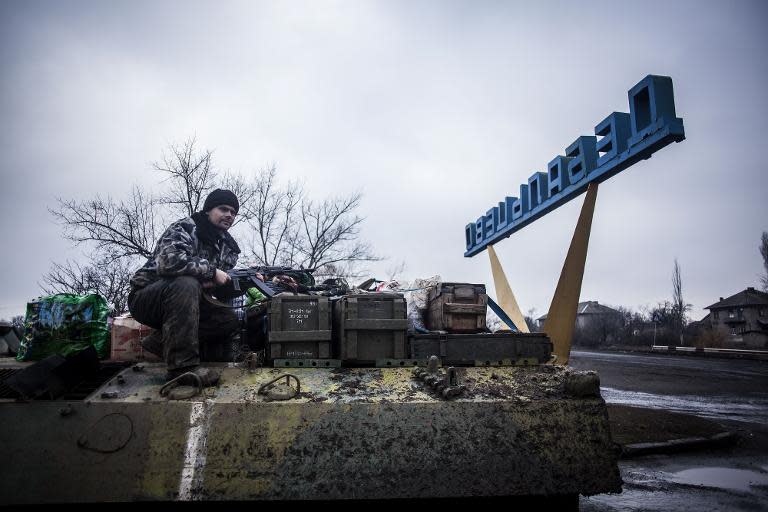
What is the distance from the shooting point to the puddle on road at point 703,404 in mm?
9375

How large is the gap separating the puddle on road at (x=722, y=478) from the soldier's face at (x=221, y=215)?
552cm

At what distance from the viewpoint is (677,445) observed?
6.73 meters

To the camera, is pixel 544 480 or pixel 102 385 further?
pixel 102 385

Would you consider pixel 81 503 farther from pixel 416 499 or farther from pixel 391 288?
pixel 391 288

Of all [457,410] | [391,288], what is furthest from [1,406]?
[391,288]

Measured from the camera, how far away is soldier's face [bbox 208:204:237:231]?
396 cm

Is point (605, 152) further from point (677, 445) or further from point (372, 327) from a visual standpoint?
→ point (677, 445)

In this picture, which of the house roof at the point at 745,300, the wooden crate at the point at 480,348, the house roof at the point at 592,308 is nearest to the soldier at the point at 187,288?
the wooden crate at the point at 480,348

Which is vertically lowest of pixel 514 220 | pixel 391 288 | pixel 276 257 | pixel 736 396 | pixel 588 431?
pixel 736 396

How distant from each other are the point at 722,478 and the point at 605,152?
12.9 ft

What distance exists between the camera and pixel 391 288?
484 cm

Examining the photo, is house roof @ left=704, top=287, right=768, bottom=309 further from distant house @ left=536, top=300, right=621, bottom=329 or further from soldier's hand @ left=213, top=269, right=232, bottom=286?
soldier's hand @ left=213, top=269, right=232, bottom=286

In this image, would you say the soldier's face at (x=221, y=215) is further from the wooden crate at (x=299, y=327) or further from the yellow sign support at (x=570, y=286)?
the yellow sign support at (x=570, y=286)

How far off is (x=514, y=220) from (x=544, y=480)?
15.4ft
